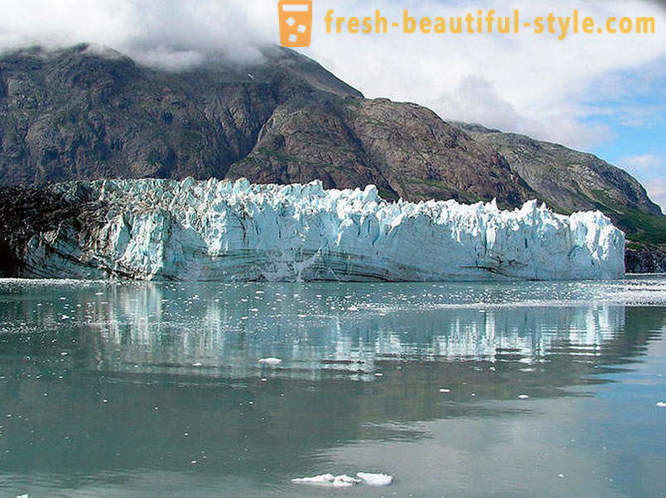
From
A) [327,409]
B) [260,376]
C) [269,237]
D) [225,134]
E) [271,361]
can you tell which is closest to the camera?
[327,409]

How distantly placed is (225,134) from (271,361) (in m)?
138

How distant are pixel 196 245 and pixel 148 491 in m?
33.7

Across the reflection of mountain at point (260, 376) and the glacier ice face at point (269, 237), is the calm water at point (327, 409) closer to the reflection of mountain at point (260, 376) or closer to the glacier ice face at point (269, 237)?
the reflection of mountain at point (260, 376)

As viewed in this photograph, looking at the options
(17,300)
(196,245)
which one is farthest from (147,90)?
(17,300)

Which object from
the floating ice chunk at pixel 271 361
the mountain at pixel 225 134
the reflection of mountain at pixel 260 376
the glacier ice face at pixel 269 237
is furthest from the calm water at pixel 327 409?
the mountain at pixel 225 134

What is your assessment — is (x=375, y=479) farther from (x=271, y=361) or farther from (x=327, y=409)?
(x=271, y=361)

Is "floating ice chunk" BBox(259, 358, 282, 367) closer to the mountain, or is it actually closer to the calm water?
the calm water

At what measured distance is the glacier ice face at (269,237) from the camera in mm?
39031

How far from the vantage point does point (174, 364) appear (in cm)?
1140

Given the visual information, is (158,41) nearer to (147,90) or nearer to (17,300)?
(147,90)

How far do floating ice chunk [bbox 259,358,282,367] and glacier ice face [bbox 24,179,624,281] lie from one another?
27155 mm

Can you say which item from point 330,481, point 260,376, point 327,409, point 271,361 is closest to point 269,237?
point 271,361

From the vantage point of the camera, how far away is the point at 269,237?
130 ft

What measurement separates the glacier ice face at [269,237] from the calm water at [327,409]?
2173cm
